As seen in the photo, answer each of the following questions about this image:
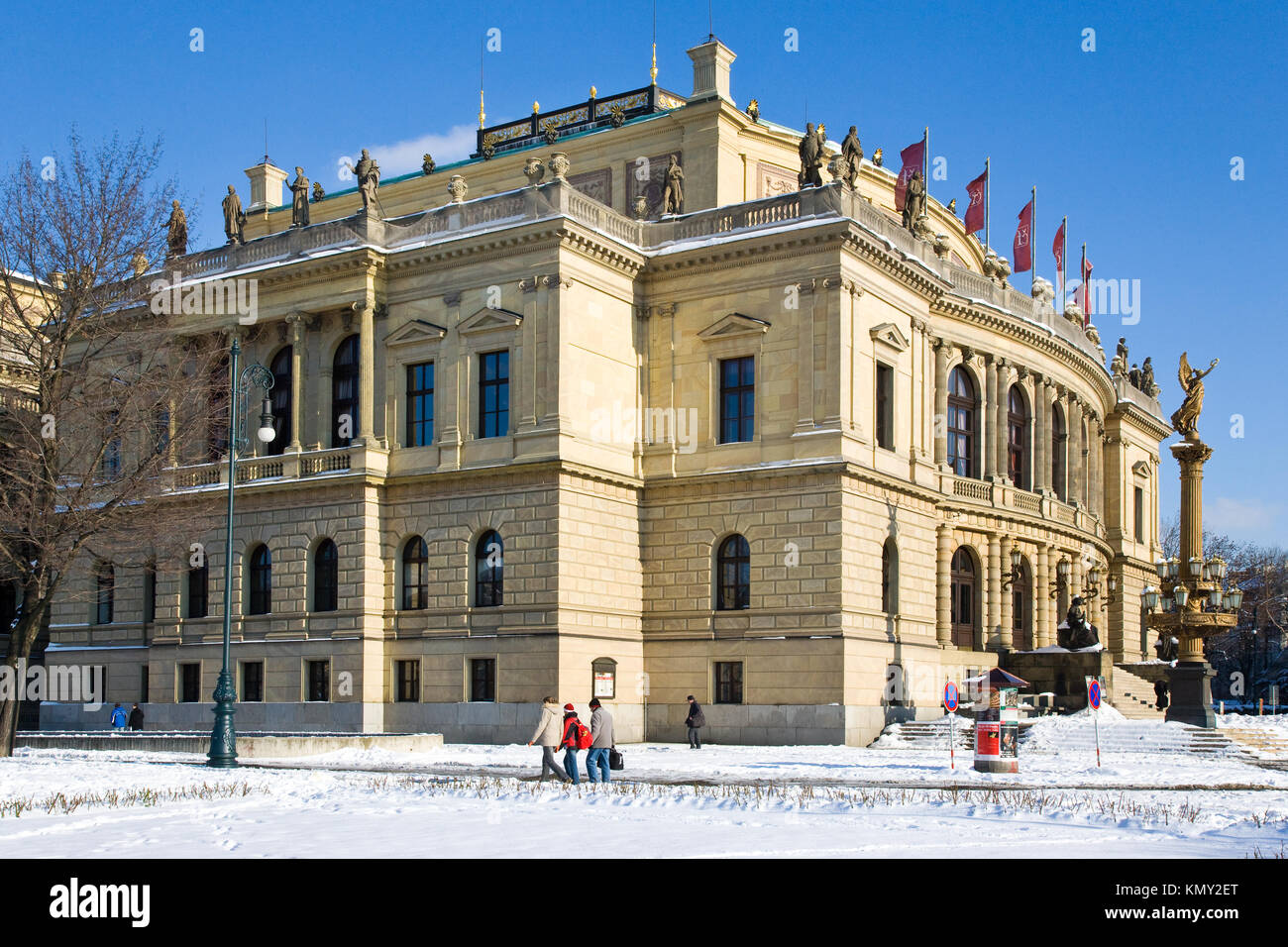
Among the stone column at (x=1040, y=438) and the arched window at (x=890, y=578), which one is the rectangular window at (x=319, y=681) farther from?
the stone column at (x=1040, y=438)

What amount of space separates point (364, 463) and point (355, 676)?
704cm

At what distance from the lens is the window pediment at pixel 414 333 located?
49906 mm

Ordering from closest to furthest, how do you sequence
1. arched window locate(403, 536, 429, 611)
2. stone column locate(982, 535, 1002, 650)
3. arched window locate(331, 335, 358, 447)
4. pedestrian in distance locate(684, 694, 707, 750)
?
pedestrian in distance locate(684, 694, 707, 750) → arched window locate(403, 536, 429, 611) → arched window locate(331, 335, 358, 447) → stone column locate(982, 535, 1002, 650)

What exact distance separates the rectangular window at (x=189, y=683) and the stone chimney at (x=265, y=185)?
24.5 metres

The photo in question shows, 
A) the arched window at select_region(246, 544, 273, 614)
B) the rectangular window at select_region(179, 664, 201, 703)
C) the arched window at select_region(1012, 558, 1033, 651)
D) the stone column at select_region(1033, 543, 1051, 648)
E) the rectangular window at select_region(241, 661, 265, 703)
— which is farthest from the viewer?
the stone column at select_region(1033, 543, 1051, 648)

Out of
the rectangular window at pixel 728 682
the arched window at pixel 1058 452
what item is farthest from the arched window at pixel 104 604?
the arched window at pixel 1058 452

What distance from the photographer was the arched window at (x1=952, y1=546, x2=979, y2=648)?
60.0 metres

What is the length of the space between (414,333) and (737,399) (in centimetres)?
1107

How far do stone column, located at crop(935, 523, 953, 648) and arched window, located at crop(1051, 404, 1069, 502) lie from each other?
1181 cm

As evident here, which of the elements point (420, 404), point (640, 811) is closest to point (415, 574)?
point (420, 404)

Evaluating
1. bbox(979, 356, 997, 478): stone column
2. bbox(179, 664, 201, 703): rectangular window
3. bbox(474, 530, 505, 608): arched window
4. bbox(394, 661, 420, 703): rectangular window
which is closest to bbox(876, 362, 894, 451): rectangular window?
bbox(979, 356, 997, 478): stone column

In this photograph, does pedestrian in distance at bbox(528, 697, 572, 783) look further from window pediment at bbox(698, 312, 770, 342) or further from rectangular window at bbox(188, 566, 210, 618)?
rectangular window at bbox(188, 566, 210, 618)
